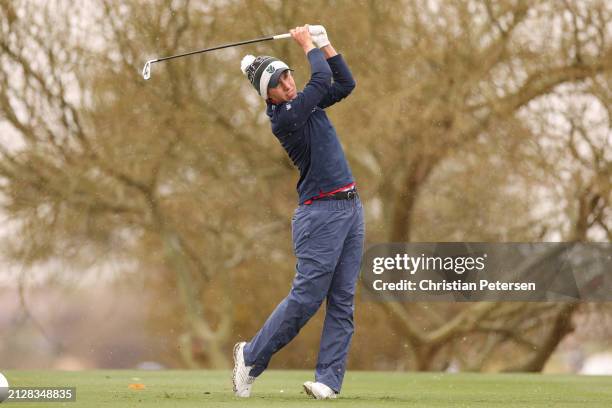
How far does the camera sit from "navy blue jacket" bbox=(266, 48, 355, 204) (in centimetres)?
488

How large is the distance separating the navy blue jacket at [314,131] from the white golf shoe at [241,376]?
0.83 m

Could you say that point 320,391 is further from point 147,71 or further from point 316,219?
point 147,71

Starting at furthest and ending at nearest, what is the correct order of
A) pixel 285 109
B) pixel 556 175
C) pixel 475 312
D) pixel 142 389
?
1. pixel 475 312
2. pixel 556 175
3. pixel 142 389
4. pixel 285 109

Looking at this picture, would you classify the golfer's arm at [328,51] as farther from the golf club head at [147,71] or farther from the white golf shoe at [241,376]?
the white golf shoe at [241,376]

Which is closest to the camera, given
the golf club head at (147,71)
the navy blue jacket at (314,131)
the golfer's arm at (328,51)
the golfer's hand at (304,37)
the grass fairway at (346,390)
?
the grass fairway at (346,390)

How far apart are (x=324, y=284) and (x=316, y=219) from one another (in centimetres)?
32

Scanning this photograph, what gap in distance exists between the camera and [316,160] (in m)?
5.02

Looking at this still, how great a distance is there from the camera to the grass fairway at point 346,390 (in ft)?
15.6

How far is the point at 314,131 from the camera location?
5.04m

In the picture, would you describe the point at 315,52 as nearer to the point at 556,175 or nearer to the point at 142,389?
the point at 142,389

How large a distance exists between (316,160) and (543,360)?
7.68 metres

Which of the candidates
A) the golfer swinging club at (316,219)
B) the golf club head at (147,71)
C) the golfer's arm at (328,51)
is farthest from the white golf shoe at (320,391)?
the golf club head at (147,71)

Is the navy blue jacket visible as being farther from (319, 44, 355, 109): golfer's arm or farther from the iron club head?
the iron club head

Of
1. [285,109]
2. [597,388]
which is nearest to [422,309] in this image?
[597,388]
